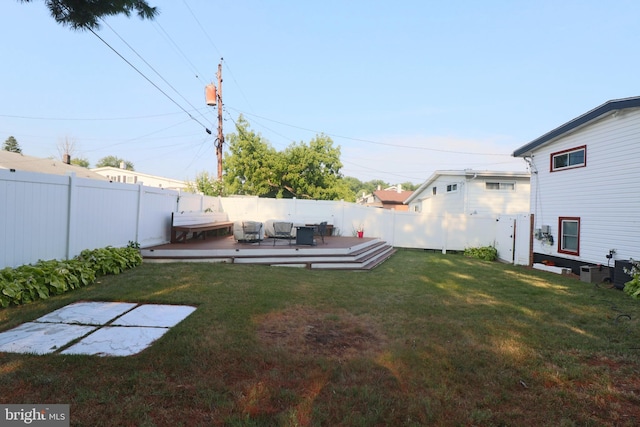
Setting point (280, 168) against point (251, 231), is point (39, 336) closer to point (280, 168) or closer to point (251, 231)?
point (251, 231)

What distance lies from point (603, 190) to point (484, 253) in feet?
16.5

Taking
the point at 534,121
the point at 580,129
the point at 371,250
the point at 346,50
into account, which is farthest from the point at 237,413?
the point at 534,121

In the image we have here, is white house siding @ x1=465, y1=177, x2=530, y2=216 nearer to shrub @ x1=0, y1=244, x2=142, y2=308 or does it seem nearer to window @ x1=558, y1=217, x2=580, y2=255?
window @ x1=558, y1=217, x2=580, y2=255

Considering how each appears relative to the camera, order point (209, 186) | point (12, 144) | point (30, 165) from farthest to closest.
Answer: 1. point (12, 144)
2. point (30, 165)
3. point (209, 186)

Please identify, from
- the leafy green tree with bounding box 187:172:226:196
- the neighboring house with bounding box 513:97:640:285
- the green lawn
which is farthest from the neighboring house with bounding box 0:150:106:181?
the neighboring house with bounding box 513:97:640:285

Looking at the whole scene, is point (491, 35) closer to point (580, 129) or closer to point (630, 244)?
point (580, 129)

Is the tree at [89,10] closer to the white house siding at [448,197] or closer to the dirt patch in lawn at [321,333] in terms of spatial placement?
the dirt patch in lawn at [321,333]

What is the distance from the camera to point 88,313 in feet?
13.5

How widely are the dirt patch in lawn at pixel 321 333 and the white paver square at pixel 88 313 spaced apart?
6.09 ft

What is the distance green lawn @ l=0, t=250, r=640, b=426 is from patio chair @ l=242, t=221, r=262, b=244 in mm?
4427

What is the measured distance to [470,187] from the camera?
55.2 ft

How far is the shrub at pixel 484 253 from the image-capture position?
42.5 ft

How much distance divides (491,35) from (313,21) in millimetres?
6833

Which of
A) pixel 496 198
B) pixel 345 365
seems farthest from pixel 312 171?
pixel 345 365
